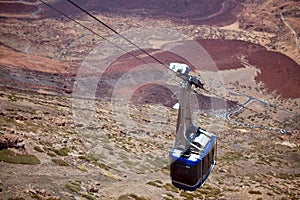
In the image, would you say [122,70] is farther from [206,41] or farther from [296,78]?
[296,78]

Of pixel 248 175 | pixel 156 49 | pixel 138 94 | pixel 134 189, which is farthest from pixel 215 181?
pixel 156 49

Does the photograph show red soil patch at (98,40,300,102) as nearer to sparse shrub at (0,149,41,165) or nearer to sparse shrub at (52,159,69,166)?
sparse shrub at (52,159,69,166)

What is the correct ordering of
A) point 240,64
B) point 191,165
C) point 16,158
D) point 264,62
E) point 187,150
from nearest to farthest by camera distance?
point 191,165, point 187,150, point 16,158, point 264,62, point 240,64

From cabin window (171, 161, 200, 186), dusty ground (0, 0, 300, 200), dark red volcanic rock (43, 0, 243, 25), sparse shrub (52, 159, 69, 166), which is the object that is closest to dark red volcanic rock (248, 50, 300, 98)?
dusty ground (0, 0, 300, 200)

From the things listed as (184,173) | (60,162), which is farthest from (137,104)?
(184,173)

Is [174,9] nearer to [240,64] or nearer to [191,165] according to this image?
[240,64]

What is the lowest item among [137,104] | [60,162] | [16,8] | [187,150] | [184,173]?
[60,162]
